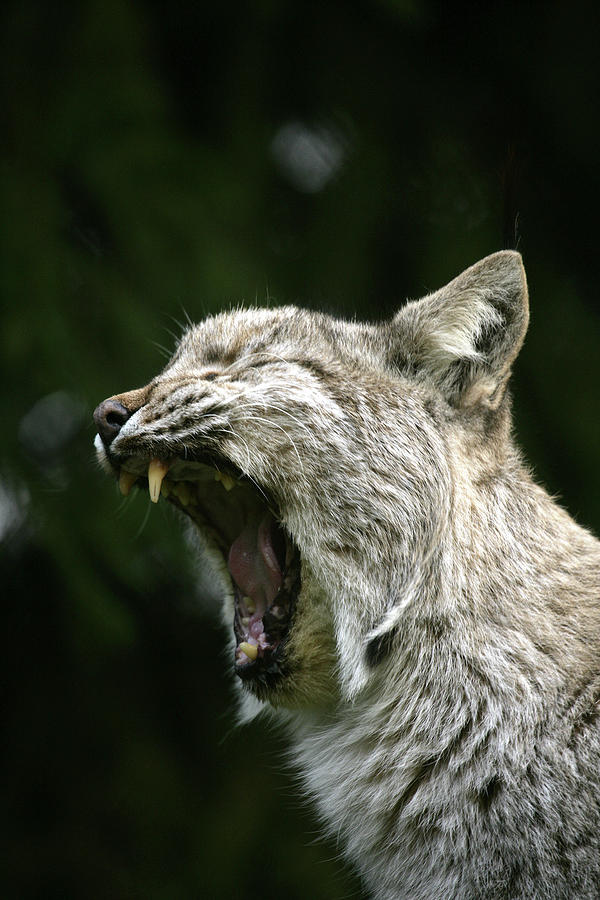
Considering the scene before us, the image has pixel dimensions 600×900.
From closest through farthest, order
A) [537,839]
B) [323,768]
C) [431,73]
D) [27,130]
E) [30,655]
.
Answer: [537,839]
[323,768]
[27,130]
[30,655]
[431,73]

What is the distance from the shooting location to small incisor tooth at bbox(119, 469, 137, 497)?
10.3ft

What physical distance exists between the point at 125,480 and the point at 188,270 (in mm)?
1974

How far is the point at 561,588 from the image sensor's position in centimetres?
312

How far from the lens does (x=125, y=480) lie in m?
3.16

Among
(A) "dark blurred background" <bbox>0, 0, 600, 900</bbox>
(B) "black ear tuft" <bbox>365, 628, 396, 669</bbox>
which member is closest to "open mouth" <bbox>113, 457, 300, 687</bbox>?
(B) "black ear tuft" <bbox>365, 628, 396, 669</bbox>

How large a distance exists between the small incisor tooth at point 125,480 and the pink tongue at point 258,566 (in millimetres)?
418

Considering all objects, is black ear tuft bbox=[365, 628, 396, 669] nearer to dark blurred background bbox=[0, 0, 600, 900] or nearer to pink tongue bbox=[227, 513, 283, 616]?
pink tongue bbox=[227, 513, 283, 616]

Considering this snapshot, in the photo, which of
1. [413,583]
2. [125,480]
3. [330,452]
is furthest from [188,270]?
[413,583]

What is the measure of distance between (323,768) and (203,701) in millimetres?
2400

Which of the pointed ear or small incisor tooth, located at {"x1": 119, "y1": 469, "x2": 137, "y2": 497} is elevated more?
the pointed ear

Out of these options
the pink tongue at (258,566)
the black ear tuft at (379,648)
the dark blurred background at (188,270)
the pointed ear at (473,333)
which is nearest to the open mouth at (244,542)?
the pink tongue at (258,566)

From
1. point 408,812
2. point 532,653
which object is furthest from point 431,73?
point 408,812

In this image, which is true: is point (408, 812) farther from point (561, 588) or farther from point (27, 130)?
point (27, 130)

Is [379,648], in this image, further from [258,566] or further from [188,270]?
[188,270]
